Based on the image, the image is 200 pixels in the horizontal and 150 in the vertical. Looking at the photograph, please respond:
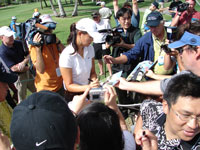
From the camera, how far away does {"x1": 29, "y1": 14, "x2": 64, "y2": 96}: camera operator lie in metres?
2.86

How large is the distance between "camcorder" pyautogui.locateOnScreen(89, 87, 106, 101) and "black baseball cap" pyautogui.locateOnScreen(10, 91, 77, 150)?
3.13 ft

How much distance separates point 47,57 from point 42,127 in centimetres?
212

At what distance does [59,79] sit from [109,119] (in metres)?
2.03

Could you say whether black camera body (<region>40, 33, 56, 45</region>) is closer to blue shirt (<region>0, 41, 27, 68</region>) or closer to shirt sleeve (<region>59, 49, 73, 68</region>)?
shirt sleeve (<region>59, 49, 73, 68</region>)

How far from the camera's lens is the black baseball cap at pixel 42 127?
1.01m

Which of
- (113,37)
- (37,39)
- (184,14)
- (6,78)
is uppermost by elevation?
(37,39)

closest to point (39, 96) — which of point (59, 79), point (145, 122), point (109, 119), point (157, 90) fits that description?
point (109, 119)

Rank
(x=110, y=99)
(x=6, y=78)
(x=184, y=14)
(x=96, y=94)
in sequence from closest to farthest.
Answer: (x=110, y=99) < (x=96, y=94) < (x=6, y=78) < (x=184, y=14)

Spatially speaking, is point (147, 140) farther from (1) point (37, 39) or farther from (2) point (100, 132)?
(1) point (37, 39)

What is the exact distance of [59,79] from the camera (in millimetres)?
3215

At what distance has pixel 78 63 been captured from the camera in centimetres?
262

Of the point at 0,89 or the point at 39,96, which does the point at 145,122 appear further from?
the point at 0,89

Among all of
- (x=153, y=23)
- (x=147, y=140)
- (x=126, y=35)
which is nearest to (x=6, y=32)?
(x=126, y=35)

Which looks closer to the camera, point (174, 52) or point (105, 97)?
point (105, 97)
